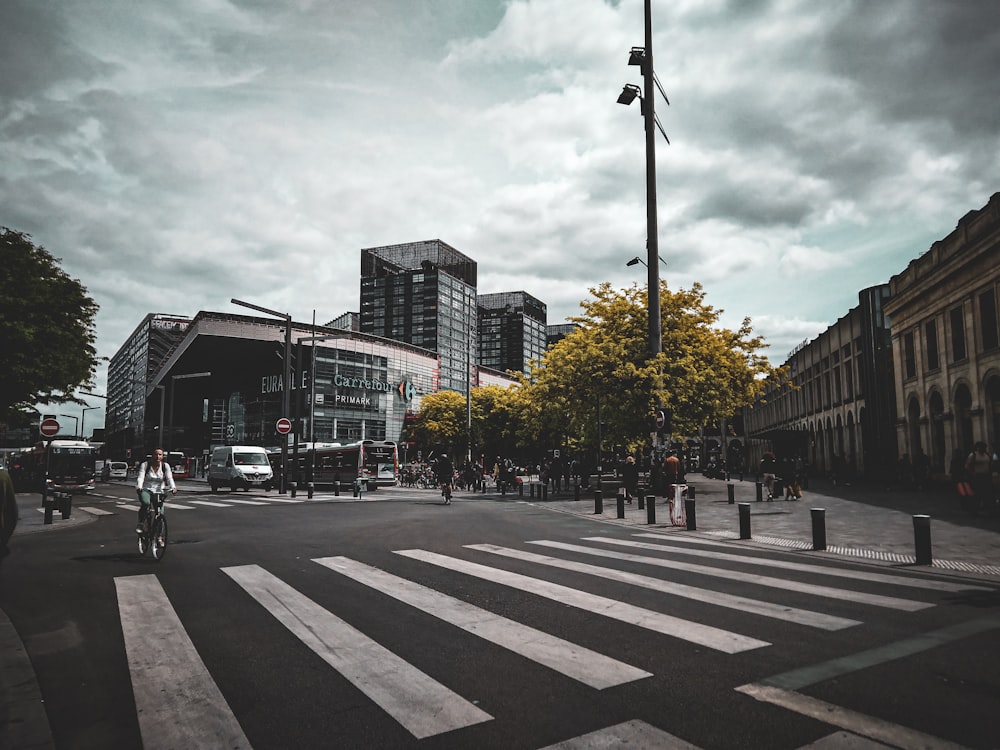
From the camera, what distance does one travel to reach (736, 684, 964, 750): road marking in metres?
3.16

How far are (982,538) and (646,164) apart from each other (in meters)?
12.5

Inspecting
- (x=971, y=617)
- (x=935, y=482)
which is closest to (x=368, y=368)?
(x=935, y=482)

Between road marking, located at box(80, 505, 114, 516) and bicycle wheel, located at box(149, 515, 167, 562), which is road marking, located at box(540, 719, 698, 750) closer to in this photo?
bicycle wheel, located at box(149, 515, 167, 562)

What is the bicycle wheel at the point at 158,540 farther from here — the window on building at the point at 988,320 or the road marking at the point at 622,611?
the window on building at the point at 988,320

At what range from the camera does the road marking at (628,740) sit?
3.16m

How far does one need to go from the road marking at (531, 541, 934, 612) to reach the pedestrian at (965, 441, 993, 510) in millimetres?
10565

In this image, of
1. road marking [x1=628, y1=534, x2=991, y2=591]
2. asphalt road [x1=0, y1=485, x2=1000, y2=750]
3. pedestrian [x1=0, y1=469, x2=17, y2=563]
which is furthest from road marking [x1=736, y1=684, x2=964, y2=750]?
pedestrian [x1=0, y1=469, x2=17, y2=563]

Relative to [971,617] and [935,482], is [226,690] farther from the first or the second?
[935,482]

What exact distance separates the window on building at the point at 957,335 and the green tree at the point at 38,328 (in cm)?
3838

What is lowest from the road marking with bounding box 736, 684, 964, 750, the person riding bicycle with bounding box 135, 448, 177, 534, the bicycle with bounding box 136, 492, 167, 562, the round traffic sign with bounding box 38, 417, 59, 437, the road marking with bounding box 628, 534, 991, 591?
the road marking with bounding box 628, 534, 991, 591

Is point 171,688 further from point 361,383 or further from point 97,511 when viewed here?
point 361,383

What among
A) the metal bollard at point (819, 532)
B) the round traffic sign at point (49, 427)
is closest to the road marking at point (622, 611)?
the metal bollard at point (819, 532)

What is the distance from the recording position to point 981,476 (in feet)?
49.2

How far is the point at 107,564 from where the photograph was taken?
8.94m
